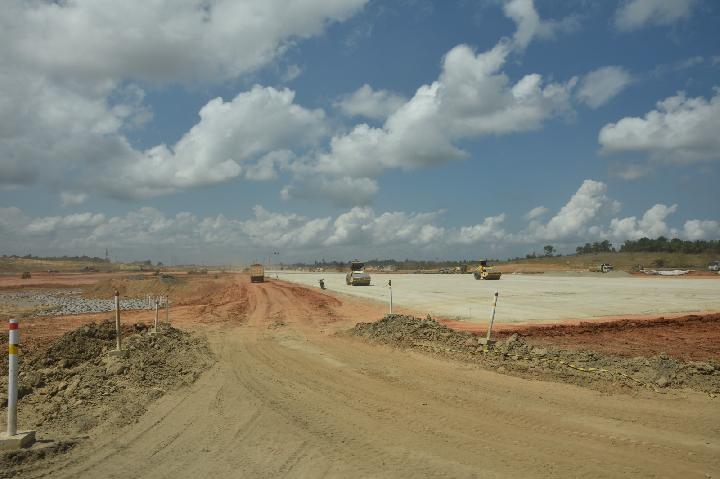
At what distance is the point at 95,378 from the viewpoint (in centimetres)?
924

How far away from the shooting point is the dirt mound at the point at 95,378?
7117 millimetres

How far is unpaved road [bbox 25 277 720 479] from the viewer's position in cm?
524

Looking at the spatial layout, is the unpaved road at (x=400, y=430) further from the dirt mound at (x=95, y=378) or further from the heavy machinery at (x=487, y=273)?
the heavy machinery at (x=487, y=273)

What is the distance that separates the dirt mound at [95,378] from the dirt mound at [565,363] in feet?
19.3

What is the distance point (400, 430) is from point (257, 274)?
6330 cm

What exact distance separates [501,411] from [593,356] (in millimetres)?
5025

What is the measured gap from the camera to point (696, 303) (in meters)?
26.6

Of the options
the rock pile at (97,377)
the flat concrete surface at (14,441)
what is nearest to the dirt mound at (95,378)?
the rock pile at (97,377)

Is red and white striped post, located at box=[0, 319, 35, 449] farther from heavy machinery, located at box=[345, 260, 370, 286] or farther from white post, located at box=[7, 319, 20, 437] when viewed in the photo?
heavy machinery, located at box=[345, 260, 370, 286]

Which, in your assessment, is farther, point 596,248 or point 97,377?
point 596,248

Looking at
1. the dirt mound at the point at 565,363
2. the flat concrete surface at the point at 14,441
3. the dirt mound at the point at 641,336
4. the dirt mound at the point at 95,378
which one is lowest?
the dirt mound at the point at 641,336

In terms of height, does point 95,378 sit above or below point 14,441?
below

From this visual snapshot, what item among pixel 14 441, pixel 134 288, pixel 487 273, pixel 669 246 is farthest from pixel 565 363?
pixel 669 246

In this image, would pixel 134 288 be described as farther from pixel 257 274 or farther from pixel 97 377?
pixel 97 377
